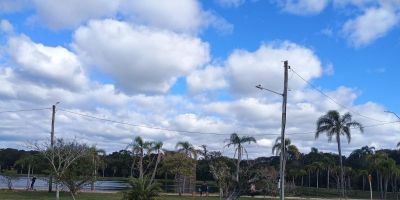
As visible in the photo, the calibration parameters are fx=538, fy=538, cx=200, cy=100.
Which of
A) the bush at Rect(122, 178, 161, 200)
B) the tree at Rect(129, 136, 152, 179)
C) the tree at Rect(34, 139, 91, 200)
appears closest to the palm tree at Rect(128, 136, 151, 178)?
the tree at Rect(129, 136, 152, 179)

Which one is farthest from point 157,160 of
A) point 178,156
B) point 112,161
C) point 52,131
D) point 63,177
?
point 112,161

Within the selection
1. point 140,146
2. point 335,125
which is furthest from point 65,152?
point 335,125

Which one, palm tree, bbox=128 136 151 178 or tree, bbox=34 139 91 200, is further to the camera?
palm tree, bbox=128 136 151 178

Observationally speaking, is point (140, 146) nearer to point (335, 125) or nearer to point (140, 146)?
point (140, 146)

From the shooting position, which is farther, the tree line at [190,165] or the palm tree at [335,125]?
the palm tree at [335,125]

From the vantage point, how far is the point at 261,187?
33750 mm

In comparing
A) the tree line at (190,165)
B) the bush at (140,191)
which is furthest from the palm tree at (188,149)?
the bush at (140,191)

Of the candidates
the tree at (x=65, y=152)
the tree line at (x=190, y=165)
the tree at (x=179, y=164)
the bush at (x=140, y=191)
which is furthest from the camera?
the tree at (x=179, y=164)

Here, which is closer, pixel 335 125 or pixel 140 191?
pixel 140 191

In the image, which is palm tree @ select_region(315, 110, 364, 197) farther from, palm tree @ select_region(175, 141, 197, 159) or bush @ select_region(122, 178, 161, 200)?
bush @ select_region(122, 178, 161, 200)

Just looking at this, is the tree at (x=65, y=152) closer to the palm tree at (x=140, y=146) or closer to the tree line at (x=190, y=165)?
the tree line at (x=190, y=165)

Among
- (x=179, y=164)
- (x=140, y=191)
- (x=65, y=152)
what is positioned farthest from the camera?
(x=179, y=164)

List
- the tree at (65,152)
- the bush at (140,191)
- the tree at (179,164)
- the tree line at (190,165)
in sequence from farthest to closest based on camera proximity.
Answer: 1. the tree at (179,164)
2. the tree at (65,152)
3. the tree line at (190,165)
4. the bush at (140,191)

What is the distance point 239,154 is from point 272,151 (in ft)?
41.2
